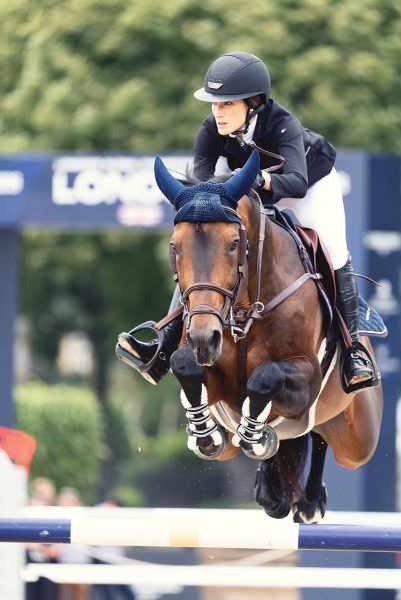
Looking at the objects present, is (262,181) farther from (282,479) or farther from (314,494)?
(314,494)

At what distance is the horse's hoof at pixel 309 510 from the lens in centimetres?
673

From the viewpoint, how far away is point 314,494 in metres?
6.79

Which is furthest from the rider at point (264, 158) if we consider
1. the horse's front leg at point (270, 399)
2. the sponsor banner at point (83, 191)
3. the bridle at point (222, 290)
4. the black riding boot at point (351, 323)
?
the sponsor banner at point (83, 191)

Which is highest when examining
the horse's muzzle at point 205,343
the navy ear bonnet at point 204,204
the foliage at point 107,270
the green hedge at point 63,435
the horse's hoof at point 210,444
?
the navy ear bonnet at point 204,204

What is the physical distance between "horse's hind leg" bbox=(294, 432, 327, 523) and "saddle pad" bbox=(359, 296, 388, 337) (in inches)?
30.3

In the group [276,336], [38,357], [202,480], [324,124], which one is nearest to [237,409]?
[276,336]

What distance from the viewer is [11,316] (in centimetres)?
1149

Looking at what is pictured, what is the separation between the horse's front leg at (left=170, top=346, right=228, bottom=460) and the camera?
5.43 meters

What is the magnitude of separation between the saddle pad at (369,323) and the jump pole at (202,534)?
142cm

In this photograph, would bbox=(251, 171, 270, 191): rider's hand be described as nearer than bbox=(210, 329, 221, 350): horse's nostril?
No

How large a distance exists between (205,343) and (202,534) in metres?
0.78

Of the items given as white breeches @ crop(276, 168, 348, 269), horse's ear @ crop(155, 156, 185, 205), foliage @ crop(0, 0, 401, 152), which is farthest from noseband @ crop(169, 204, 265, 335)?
foliage @ crop(0, 0, 401, 152)

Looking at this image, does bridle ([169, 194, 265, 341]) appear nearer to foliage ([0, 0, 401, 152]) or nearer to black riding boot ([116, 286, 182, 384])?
black riding boot ([116, 286, 182, 384])

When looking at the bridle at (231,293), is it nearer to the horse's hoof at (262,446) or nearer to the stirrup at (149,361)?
the horse's hoof at (262,446)
